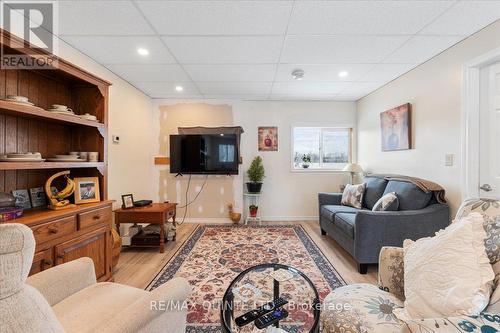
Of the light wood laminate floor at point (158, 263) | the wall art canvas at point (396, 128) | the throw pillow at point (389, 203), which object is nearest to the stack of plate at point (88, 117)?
the light wood laminate floor at point (158, 263)

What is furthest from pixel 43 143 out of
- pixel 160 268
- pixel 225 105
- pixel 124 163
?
pixel 225 105

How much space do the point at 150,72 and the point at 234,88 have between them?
4.11 ft

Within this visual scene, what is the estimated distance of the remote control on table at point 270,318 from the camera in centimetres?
112

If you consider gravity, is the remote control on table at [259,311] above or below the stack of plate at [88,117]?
below

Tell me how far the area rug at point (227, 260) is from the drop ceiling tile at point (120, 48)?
7.68ft

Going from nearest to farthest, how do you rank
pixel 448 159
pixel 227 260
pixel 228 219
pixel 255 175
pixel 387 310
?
pixel 387 310, pixel 448 159, pixel 227 260, pixel 255 175, pixel 228 219

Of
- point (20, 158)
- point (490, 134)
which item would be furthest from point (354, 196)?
point (20, 158)

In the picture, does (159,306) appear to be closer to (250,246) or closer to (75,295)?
(75,295)

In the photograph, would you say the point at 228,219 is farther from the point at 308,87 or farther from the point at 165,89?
the point at 308,87

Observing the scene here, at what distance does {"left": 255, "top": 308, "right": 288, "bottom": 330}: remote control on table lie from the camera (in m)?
1.12

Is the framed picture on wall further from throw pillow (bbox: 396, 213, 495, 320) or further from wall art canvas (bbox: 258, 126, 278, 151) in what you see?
wall art canvas (bbox: 258, 126, 278, 151)

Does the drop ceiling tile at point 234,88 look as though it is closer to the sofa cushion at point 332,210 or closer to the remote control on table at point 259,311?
the sofa cushion at point 332,210

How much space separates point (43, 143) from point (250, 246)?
2.48 m

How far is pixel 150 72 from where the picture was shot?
121 inches
